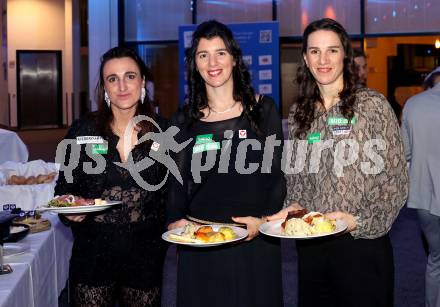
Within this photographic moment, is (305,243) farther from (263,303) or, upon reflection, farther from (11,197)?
(11,197)

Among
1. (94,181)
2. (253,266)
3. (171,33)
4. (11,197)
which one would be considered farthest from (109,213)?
(171,33)

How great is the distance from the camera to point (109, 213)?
8.23 feet

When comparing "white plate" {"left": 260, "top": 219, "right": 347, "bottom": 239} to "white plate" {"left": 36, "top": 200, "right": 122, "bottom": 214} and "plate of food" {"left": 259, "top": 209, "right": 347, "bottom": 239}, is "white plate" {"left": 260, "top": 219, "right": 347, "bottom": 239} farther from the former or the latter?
"white plate" {"left": 36, "top": 200, "right": 122, "bottom": 214}

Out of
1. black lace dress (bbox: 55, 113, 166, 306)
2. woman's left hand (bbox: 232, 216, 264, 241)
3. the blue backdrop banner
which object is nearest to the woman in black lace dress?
black lace dress (bbox: 55, 113, 166, 306)

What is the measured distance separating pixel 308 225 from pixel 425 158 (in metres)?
1.57

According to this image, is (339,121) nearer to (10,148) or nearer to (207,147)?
(207,147)

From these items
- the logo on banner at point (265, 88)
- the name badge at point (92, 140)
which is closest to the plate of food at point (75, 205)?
the name badge at point (92, 140)

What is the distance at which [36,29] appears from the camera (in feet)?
68.5

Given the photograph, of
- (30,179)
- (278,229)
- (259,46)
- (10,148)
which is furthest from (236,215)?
(259,46)

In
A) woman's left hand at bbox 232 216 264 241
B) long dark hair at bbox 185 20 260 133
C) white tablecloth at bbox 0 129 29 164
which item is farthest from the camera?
white tablecloth at bbox 0 129 29 164

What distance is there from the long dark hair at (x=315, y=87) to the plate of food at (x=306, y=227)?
0.34 m

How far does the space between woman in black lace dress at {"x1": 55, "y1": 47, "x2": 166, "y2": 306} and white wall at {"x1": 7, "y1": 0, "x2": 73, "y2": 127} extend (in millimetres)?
18641

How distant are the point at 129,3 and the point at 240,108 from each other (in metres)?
9.33

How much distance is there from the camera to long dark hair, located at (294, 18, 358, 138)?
2309mm
